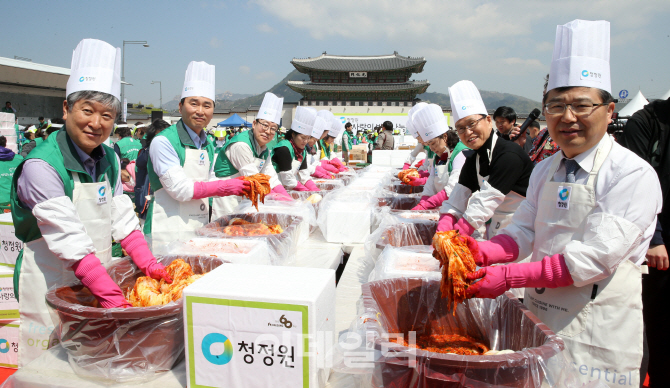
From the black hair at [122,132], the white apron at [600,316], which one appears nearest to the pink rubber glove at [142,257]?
the white apron at [600,316]

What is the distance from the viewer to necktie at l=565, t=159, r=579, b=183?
136 cm

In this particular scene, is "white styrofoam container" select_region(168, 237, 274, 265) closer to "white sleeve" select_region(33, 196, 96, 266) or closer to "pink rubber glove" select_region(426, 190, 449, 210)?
"white sleeve" select_region(33, 196, 96, 266)

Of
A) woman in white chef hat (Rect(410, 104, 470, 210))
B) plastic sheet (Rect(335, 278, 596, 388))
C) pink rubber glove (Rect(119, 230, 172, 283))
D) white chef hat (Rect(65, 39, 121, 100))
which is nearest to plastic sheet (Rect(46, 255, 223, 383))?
pink rubber glove (Rect(119, 230, 172, 283))

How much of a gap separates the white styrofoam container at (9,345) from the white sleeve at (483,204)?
2.55 metres

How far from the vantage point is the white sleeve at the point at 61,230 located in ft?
4.44

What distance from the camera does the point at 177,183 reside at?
7.85 ft

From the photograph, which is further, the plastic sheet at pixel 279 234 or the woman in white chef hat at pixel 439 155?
the woman in white chef hat at pixel 439 155

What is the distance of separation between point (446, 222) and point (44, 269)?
201 centimetres

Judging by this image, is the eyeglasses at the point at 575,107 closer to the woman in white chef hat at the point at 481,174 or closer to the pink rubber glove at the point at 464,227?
the woman in white chef hat at the point at 481,174

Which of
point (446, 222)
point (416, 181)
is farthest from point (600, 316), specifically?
point (416, 181)

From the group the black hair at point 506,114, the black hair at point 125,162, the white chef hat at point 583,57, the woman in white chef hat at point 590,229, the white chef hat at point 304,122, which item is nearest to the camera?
the woman in white chef hat at point 590,229

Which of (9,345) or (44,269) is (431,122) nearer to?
(44,269)

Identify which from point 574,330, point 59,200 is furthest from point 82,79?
point 574,330

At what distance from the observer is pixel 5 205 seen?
3.80m
